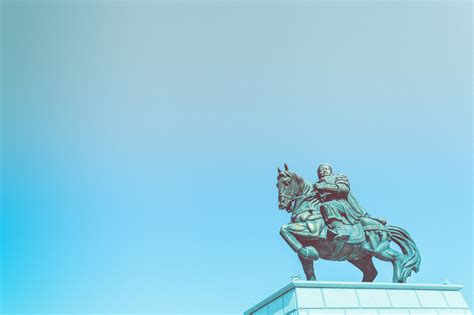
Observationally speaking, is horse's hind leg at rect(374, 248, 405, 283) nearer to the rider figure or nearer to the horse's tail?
the horse's tail

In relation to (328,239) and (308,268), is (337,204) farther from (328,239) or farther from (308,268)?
(308,268)

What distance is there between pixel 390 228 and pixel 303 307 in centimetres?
347

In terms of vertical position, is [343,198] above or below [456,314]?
above

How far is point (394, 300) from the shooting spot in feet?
28.9

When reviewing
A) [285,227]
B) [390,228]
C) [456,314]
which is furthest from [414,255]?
[285,227]

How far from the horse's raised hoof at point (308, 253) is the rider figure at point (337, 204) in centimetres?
54

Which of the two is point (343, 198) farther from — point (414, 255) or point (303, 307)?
point (303, 307)

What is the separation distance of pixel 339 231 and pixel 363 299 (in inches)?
56.0

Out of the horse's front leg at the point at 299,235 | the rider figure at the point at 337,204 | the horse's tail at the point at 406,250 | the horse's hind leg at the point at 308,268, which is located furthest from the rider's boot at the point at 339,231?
the horse's tail at the point at 406,250

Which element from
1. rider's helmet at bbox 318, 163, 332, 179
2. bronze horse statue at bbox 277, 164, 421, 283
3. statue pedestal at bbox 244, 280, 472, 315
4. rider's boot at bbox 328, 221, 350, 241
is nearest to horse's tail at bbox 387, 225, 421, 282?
bronze horse statue at bbox 277, 164, 421, 283

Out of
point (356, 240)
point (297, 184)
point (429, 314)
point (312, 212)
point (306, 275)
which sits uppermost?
point (297, 184)

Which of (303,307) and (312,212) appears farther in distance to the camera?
(312,212)

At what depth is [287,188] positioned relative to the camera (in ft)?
32.7

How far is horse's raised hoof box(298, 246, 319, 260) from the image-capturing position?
8922 millimetres
